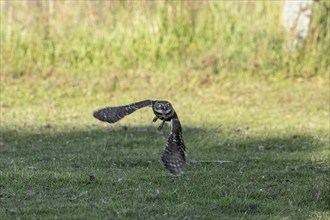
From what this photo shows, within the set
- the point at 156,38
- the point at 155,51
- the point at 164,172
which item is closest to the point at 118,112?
the point at 164,172

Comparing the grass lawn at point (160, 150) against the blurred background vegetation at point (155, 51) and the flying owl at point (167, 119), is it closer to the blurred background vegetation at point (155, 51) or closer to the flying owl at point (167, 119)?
the blurred background vegetation at point (155, 51)

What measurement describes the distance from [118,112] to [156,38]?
9991 mm

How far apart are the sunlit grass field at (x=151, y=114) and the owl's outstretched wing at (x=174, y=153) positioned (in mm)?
670

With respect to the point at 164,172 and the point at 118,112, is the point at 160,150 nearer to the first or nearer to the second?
the point at 164,172

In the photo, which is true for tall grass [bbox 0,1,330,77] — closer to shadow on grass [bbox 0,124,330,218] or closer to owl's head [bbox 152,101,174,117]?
shadow on grass [bbox 0,124,330,218]

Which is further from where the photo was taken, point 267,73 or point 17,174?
point 267,73

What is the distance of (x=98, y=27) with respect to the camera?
16781mm

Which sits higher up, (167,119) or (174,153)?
(167,119)

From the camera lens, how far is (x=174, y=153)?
267 inches

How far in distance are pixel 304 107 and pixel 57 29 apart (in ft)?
17.4

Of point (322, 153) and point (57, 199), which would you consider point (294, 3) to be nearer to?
point (322, 153)

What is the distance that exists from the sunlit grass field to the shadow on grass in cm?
2

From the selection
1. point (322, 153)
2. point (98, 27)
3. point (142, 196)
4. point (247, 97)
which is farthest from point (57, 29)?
point (142, 196)

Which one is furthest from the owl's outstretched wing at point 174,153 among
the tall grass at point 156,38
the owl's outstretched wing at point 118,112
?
the tall grass at point 156,38
